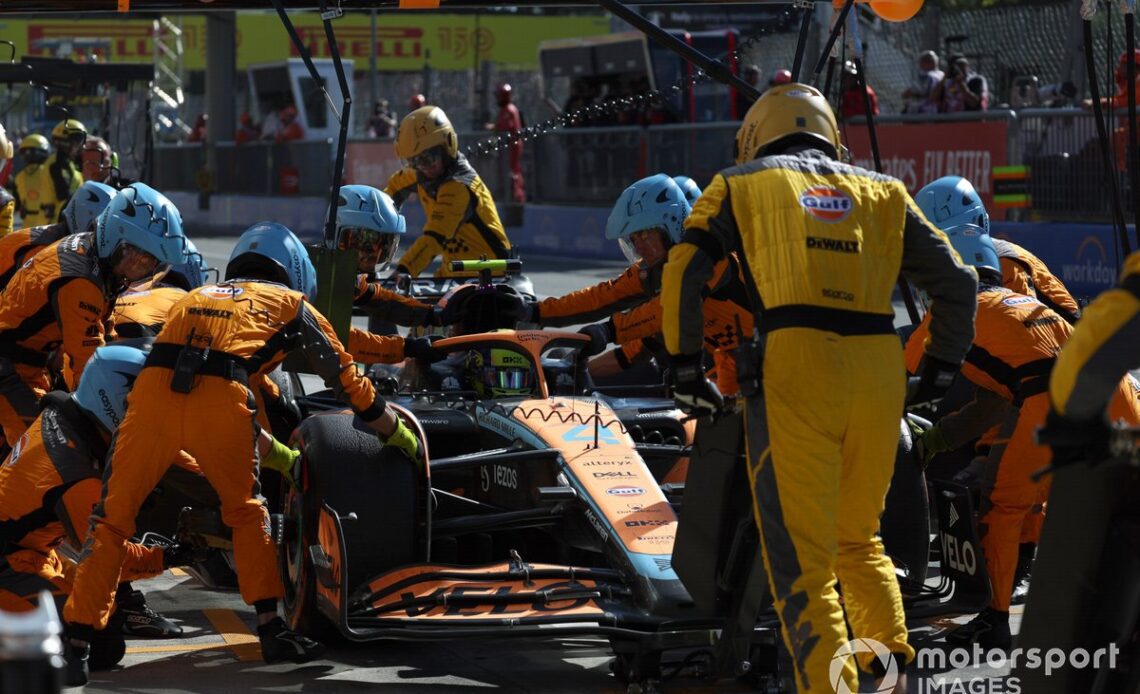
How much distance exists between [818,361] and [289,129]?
89.3 feet

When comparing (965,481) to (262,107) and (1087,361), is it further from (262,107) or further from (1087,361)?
(262,107)

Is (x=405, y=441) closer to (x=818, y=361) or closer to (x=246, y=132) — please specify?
(x=818, y=361)

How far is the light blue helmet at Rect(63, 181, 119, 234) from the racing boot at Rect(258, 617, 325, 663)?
3288 millimetres

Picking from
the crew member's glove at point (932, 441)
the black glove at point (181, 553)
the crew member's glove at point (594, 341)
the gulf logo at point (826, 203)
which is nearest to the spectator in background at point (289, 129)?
the crew member's glove at point (594, 341)

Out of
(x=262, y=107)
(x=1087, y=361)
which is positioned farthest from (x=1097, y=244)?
(x=262, y=107)

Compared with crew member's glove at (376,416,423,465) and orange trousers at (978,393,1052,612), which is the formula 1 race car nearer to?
crew member's glove at (376,416,423,465)

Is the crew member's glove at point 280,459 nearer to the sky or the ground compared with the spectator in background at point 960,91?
nearer to the ground

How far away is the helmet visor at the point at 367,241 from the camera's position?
32.2ft

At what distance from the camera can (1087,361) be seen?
13.5 ft

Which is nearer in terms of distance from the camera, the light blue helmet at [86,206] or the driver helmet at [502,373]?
the driver helmet at [502,373]

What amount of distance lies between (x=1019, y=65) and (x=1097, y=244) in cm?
614

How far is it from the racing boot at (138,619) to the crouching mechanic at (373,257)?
1.76m
